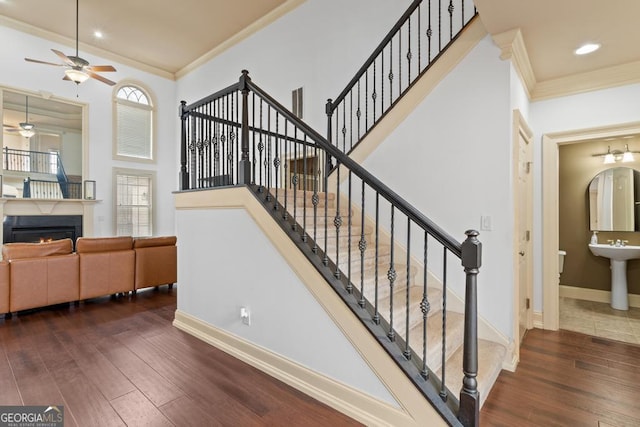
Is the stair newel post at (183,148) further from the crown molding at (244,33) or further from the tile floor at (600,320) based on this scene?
the tile floor at (600,320)

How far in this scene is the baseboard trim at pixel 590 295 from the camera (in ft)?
14.5

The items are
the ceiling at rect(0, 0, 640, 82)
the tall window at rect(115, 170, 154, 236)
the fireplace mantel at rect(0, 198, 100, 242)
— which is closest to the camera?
the ceiling at rect(0, 0, 640, 82)

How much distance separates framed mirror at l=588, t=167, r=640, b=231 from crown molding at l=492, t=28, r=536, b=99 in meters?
2.78

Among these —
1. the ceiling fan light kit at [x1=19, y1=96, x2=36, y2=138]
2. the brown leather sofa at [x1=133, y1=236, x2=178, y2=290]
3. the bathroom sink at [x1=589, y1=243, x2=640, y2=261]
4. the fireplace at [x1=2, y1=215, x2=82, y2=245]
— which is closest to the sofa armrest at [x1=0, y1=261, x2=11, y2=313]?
the brown leather sofa at [x1=133, y1=236, x2=178, y2=290]

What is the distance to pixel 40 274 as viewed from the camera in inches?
155

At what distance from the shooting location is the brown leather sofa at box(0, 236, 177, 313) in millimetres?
3807

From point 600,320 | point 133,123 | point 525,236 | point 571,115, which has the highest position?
point 133,123

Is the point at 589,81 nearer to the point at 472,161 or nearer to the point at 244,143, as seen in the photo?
the point at 472,161

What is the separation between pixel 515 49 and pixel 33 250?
229 inches

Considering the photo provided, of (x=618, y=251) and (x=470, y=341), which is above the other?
(x=618, y=251)

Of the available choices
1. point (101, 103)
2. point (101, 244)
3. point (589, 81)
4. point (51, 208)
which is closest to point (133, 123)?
point (101, 103)

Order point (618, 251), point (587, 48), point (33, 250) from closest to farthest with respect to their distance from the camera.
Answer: point (587, 48), point (33, 250), point (618, 251)
